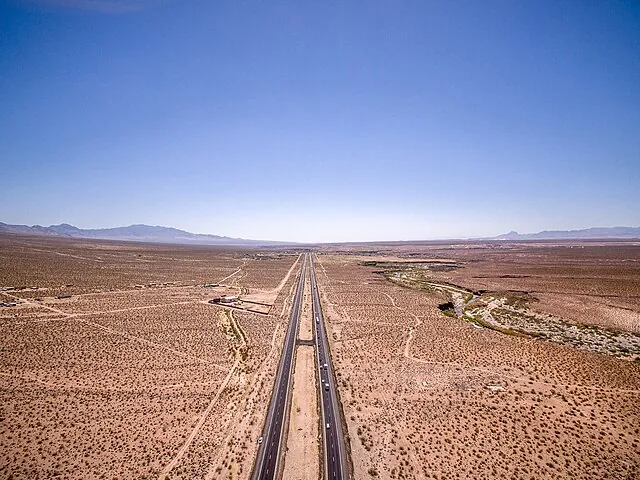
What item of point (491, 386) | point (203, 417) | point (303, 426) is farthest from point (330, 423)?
point (491, 386)

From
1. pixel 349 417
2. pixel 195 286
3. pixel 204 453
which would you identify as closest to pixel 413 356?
pixel 349 417

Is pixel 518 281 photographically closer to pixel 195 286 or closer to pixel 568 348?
pixel 568 348

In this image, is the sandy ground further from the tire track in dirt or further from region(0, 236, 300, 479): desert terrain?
the tire track in dirt

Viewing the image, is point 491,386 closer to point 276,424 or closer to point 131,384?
point 276,424

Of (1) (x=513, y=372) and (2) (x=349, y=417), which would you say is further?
(1) (x=513, y=372)

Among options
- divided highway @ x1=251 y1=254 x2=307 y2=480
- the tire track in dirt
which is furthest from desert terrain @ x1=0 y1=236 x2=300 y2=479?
divided highway @ x1=251 y1=254 x2=307 y2=480

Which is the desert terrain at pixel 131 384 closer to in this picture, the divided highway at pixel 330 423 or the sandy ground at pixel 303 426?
the sandy ground at pixel 303 426

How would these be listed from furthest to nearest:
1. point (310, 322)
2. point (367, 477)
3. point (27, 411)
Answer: point (310, 322), point (27, 411), point (367, 477)
